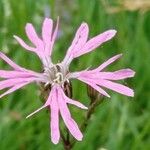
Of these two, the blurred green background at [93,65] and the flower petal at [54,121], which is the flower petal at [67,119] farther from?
the blurred green background at [93,65]

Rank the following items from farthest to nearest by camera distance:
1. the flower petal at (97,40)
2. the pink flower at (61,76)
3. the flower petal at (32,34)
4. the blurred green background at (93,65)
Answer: the blurred green background at (93,65)
the flower petal at (32,34)
the flower petal at (97,40)
the pink flower at (61,76)

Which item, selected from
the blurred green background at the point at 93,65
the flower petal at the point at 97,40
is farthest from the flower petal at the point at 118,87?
the blurred green background at the point at 93,65

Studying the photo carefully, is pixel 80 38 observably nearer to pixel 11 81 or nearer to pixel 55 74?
pixel 55 74

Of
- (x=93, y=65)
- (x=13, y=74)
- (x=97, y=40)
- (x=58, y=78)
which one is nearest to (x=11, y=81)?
(x=13, y=74)

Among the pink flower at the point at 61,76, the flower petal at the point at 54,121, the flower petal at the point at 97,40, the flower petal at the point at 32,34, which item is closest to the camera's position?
the flower petal at the point at 54,121

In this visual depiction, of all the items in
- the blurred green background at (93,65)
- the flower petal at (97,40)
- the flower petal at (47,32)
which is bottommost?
the blurred green background at (93,65)

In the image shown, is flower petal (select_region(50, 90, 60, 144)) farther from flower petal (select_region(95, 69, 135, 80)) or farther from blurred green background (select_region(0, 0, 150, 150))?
blurred green background (select_region(0, 0, 150, 150))

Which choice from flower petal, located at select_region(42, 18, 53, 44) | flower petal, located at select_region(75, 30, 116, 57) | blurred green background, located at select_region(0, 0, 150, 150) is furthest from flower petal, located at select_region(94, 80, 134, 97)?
blurred green background, located at select_region(0, 0, 150, 150)
